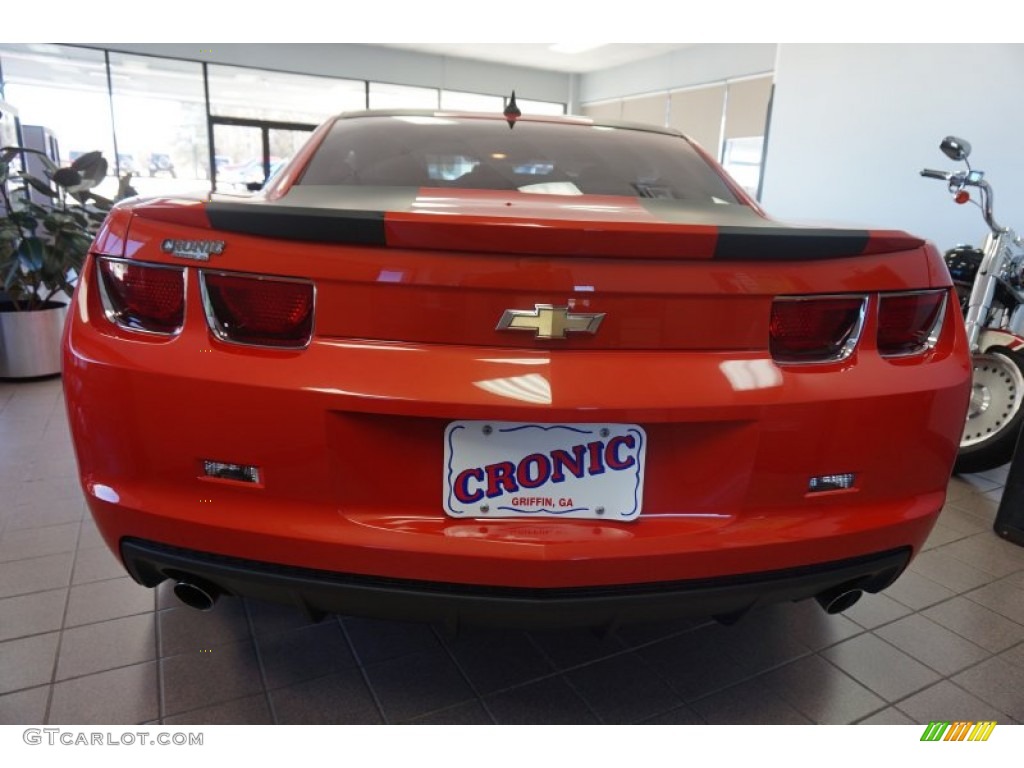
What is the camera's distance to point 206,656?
5.65ft

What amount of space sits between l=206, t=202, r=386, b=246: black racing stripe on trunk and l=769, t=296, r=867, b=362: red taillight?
0.71m

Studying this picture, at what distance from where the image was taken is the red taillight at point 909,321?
4.32 ft

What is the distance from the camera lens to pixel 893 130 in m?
6.38

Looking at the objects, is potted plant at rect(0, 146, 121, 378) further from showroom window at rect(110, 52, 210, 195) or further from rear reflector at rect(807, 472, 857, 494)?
showroom window at rect(110, 52, 210, 195)

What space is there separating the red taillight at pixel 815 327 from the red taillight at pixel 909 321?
0.08 metres

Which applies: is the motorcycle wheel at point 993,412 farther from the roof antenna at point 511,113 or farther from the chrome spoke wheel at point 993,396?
the roof antenna at point 511,113

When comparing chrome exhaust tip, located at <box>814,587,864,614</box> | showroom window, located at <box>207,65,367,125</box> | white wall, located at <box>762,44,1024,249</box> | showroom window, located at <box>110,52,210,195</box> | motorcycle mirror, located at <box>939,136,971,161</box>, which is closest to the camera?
chrome exhaust tip, located at <box>814,587,864,614</box>

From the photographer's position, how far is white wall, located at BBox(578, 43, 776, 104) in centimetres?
1065

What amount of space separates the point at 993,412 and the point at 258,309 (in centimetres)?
358

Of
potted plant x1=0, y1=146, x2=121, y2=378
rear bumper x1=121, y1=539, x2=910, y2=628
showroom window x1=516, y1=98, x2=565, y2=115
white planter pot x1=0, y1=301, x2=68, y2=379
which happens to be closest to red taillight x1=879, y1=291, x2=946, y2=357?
rear bumper x1=121, y1=539, x2=910, y2=628

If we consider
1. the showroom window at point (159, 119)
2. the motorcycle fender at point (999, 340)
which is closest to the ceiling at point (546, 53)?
the showroom window at point (159, 119)
